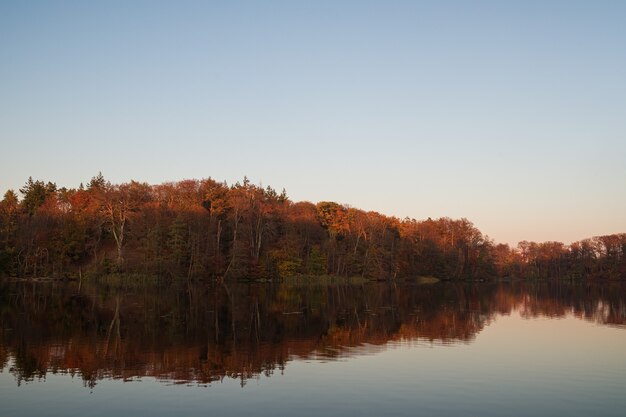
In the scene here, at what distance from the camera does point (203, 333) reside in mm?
27062

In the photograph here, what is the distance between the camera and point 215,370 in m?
18.5

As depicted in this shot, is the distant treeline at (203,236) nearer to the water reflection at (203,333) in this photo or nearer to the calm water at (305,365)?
the water reflection at (203,333)

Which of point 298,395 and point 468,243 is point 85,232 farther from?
point 468,243

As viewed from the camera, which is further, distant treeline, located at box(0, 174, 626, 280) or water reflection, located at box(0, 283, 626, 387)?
distant treeline, located at box(0, 174, 626, 280)

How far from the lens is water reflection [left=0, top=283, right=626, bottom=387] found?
1902 cm

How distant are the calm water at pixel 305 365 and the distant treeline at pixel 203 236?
42.6 metres

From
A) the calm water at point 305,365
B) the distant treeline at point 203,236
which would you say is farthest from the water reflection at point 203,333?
the distant treeline at point 203,236

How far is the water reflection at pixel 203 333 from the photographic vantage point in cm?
Result: 1902

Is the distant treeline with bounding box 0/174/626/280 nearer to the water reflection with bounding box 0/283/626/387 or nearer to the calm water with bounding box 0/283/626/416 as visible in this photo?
the water reflection with bounding box 0/283/626/387

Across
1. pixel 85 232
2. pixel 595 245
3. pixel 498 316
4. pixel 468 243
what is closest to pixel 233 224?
pixel 85 232

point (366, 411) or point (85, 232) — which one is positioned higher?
point (85, 232)

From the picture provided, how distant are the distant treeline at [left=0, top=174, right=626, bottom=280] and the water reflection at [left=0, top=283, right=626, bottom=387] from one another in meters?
31.8

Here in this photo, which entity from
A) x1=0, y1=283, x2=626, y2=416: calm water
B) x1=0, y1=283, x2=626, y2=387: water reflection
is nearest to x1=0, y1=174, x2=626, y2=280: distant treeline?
x1=0, y1=283, x2=626, y2=387: water reflection

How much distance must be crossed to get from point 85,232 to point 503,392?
76.5 metres
